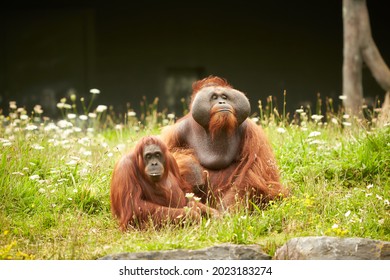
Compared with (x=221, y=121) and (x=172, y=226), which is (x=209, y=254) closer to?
(x=172, y=226)

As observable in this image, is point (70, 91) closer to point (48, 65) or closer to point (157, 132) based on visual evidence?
point (48, 65)

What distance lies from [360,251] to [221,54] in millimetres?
6724

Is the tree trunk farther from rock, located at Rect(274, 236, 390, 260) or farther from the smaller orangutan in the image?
rock, located at Rect(274, 236, 390, 260)

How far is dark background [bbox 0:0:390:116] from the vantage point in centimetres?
1039

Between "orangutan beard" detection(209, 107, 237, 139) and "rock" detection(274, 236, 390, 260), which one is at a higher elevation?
"orangutan beard" detection(209, 107, 237, 139)

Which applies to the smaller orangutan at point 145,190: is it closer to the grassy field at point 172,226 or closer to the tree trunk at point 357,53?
the grassy field at point 172,226

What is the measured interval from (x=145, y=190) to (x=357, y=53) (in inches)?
142

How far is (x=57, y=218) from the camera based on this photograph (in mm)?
5168

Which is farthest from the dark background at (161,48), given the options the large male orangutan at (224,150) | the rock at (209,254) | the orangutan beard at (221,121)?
the rock at (209,254)

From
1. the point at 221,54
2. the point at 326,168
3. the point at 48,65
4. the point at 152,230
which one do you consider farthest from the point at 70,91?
the point at 152,230

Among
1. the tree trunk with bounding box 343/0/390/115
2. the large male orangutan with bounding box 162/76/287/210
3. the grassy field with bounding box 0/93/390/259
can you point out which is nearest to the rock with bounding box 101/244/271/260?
the grassy field with bounding box 0/93/390/259

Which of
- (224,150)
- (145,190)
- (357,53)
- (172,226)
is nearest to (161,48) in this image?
(357,53)

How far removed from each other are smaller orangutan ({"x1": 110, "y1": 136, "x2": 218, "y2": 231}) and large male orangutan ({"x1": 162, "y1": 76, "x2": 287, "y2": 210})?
14.9 inches

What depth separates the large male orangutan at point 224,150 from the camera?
517 cm
